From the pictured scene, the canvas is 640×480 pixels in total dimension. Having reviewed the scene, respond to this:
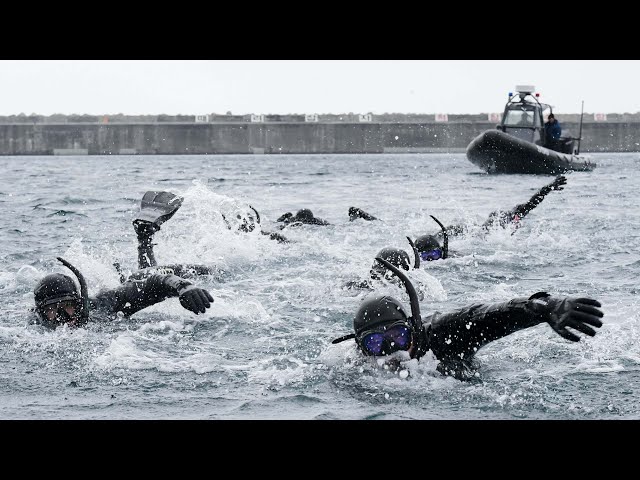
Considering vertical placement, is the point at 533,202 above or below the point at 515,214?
above

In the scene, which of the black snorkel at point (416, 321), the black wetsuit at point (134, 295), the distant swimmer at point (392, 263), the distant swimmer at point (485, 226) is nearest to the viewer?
the black snorkel at point (416, 321)

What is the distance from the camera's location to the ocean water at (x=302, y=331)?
5172mm

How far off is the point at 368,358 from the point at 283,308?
2.98 meters

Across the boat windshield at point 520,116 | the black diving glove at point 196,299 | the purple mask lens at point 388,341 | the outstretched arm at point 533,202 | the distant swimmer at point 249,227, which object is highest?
the boat windshield at point 520,116

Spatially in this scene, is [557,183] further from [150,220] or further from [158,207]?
[150,220]

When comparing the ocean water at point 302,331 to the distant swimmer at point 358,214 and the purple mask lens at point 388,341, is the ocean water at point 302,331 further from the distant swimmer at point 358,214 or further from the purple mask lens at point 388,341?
the purple mask lens at point 388,341

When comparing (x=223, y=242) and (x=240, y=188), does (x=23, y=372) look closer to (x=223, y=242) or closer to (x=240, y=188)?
(x=223, y=242)

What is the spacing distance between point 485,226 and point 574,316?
972cm

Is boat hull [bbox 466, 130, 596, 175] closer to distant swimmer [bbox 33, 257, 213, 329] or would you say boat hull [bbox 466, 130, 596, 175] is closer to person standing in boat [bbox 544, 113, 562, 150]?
person standing in boat [bbox 544, 113, 562, 150]

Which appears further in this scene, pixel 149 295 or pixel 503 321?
pixel 149 295

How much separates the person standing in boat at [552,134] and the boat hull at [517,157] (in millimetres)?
771

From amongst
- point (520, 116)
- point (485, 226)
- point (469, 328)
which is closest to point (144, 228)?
point (469, 328)

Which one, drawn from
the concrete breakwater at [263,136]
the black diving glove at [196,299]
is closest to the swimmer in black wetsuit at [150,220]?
the black diving glove at [196,299]

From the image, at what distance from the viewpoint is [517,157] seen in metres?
28.0
